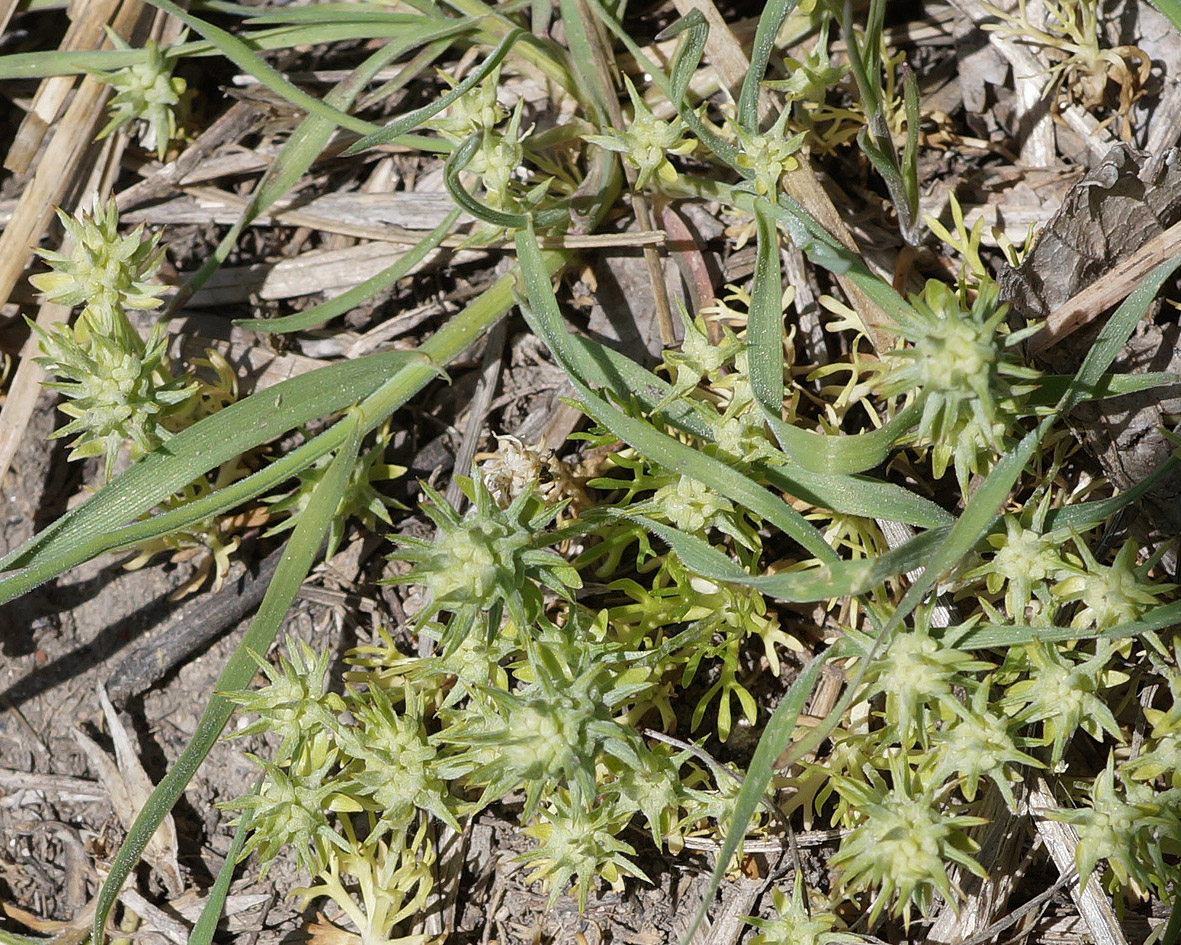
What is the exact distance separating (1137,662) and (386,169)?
2208mm

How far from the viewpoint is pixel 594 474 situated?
2385 mm

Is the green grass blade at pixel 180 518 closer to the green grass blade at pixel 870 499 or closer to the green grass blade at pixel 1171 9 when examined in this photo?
the green grass blade at pixel 870 499

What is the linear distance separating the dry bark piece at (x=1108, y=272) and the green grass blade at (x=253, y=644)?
1.47 metres

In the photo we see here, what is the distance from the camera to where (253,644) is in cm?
209

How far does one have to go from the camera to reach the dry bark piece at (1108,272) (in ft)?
6.79

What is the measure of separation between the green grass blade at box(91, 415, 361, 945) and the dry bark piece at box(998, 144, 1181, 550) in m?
1.47

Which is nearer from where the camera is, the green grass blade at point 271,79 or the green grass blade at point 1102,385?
the green grass blade at point 1102,385

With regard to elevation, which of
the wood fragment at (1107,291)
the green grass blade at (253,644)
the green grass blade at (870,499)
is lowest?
the green grass blade at (253,644)

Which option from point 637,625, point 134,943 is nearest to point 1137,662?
point 637,625

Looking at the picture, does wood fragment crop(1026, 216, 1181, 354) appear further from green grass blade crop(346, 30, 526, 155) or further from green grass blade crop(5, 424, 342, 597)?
green grass blade crop(5, 424, 342, 597)

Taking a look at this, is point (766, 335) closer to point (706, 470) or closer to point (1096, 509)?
point (706, 470)

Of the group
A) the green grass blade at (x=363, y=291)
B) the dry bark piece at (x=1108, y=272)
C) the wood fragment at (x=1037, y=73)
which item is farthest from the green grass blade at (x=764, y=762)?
the wood fragment at (x=1037, y=73)

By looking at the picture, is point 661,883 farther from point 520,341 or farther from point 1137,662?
point 520,341

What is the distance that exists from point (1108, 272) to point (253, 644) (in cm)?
193
